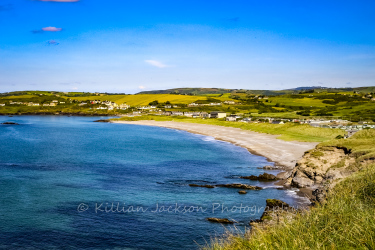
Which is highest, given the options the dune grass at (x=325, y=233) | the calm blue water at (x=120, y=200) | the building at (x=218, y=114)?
the dune grass at (x=325, y=233)

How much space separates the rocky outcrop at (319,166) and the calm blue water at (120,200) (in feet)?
10.7

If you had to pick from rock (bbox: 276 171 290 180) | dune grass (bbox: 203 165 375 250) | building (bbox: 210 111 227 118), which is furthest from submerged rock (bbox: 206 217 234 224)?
building (bbox: 210 111 227 118)

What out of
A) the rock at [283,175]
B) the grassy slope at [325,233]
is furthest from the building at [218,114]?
the grassy slope at [325,233]

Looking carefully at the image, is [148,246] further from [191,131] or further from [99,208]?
[191,131]

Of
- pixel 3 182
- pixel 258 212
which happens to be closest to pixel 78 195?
pixel 3 182

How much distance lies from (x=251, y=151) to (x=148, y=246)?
43370 millimetres

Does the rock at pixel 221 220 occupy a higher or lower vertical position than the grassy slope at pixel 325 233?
lower

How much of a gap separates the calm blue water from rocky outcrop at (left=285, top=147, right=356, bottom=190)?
128 inches

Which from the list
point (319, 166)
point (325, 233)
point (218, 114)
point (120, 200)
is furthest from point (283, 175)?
point (218, 114)

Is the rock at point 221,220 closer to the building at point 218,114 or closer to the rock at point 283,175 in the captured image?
the rock at point 283,175

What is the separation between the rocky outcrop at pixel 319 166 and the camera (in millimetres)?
32347

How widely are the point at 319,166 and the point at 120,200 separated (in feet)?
67.1

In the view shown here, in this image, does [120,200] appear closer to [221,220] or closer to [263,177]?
[221,220]

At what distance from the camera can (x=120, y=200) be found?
30844 mm
